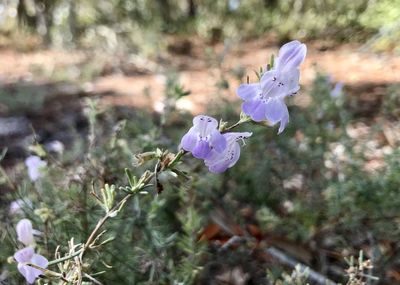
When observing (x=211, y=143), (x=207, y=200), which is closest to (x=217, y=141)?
(x=211, y=143)

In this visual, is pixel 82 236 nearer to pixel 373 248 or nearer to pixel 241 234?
pixel 241 234

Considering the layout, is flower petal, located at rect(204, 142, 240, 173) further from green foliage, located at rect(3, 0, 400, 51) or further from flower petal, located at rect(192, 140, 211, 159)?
green foliage, located at rect(3, 0, 400, 51)

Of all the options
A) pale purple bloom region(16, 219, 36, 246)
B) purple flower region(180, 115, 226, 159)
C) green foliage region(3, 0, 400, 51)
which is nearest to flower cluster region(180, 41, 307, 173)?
purple flower region(180, 115, 226, 159)

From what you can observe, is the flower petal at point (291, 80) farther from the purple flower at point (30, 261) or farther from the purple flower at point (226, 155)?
the purple flower at point (30, 261)

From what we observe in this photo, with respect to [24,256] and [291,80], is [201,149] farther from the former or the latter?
[24,256]

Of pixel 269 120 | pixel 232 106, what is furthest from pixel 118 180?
pixel 232 106

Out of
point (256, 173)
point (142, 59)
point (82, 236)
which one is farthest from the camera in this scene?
point (142, 59)
